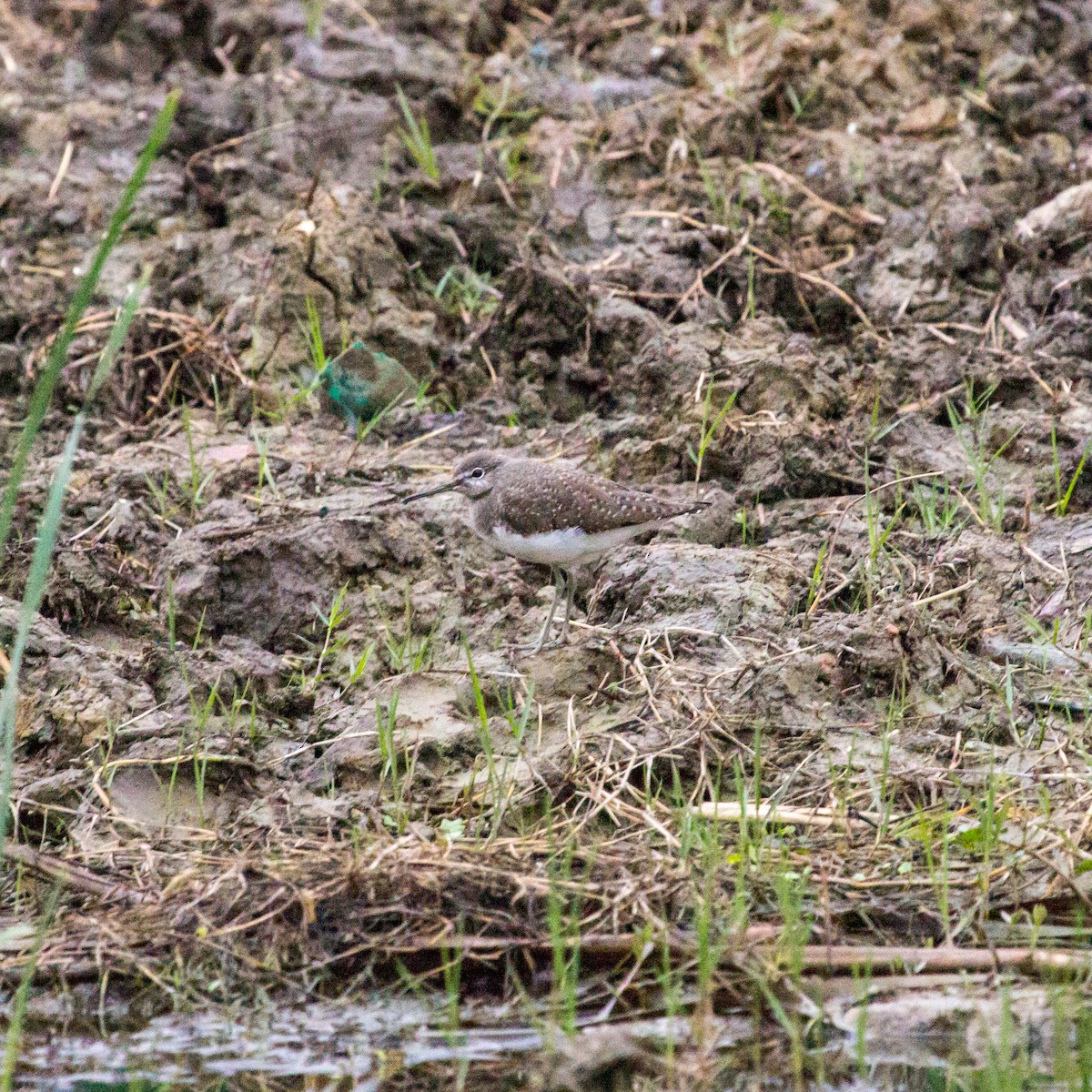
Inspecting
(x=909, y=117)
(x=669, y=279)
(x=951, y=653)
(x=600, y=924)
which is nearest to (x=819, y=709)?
(x=951, y=653)

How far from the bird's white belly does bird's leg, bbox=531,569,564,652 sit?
0.34 ft

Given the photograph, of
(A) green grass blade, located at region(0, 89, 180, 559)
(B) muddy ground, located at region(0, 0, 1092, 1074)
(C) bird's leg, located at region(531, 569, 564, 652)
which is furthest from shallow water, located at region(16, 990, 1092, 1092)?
(C) bird's leg, located at region(531, 569, 564, 652)

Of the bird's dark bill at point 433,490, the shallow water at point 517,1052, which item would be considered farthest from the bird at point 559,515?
the shallow water at point 517,1052

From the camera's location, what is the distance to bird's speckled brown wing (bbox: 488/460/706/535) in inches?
213

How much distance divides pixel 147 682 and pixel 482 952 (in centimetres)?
178

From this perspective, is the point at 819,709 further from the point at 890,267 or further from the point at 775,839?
the point at 890,267

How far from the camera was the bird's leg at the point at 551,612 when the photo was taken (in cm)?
532

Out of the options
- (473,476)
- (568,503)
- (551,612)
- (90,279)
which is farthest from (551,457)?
(90,279)

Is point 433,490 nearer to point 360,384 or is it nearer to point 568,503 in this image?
point 568,503

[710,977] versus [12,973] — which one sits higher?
[710,977]

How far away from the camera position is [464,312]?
7410 mm

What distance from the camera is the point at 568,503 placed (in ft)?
17.9

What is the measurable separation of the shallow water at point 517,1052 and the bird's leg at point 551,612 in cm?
167

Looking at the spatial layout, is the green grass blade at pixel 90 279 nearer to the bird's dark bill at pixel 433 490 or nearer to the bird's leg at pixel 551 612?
the bird's leg at pixel 551 612
